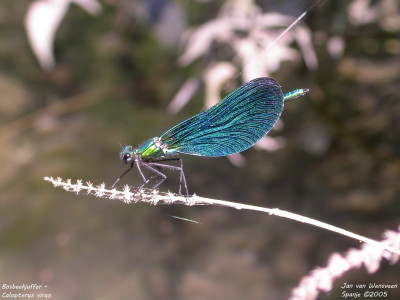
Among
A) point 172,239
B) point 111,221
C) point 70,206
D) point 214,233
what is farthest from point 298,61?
point 70,206

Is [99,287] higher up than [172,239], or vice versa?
[172,239]

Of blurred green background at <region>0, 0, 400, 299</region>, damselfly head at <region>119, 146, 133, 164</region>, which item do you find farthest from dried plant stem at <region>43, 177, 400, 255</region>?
blurred green background at <region>0, 0, 400, 299</region>

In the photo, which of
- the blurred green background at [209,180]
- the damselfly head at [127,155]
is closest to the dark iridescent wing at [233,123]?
the damselfly head at [127,155]

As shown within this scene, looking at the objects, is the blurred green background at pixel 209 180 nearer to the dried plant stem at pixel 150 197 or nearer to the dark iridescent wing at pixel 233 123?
the dark iridescent wing at pixel 233 123

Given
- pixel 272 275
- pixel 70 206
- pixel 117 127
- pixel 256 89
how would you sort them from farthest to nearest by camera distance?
pixel 117 127 < pixel 70 206 < pixel 272 275 < pixel 256 89

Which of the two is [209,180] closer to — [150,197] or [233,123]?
[233,123]

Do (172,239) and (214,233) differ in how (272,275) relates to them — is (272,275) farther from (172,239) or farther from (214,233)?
(172,239)

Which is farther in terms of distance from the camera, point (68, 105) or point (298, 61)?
point (68, 105)

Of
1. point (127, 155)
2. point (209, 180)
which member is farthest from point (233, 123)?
point (209, 180)
